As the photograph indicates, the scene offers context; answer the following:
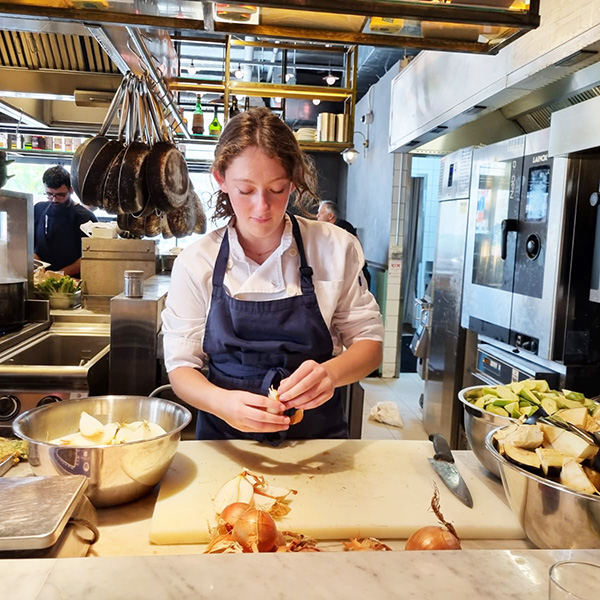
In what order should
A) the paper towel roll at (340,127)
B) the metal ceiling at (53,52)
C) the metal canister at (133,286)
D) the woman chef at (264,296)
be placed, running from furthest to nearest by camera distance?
the paper towel roll at (340,127), the metal ceiling at (53,52), the metal canister at (133,286), the woman chef at (264,296)

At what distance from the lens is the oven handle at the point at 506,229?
306 cm

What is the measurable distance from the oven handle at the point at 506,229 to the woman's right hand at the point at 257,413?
2.24 m

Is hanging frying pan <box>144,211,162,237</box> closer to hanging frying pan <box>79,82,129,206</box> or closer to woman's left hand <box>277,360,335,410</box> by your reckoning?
hanging frying pan <box>79,82,129,206</box>

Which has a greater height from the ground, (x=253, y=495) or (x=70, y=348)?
(x=253, y=495)

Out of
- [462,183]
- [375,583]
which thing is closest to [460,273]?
[462,183]

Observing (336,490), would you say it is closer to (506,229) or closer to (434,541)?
(434,541)

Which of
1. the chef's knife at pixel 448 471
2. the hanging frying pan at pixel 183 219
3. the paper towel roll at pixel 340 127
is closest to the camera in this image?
the chef's knife at pixel 448 471

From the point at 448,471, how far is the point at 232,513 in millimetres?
610

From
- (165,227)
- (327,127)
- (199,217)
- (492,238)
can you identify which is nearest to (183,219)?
(165,227)

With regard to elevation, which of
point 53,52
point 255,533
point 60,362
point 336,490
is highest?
point 53,52

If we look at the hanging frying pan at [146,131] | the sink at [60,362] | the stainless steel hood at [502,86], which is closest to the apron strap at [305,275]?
the hanging frying pan at [146,131]

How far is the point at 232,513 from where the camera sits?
3.25ft

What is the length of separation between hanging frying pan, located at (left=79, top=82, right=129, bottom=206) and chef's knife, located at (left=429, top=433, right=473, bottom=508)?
1.65m

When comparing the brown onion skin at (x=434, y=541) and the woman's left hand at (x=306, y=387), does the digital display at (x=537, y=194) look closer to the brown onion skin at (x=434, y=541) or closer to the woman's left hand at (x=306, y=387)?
the woman's left hand at (x=306, y=387)
